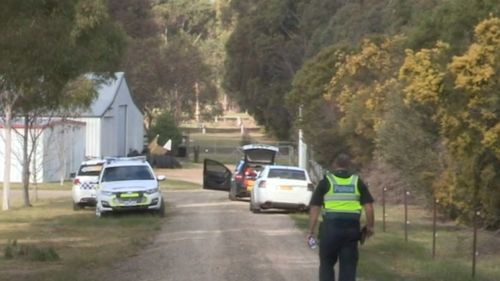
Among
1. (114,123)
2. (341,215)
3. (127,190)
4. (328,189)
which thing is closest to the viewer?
(341,215)

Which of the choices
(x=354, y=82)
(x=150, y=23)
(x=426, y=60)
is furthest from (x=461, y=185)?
(x=150, y=23)

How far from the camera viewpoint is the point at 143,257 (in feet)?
67.4

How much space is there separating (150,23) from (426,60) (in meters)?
55.3

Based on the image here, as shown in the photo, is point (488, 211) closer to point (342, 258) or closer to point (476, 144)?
point (476, 144)

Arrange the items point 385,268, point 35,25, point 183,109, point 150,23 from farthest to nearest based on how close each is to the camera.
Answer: point 183,109
point 150,23
point 385,268
point 35,25

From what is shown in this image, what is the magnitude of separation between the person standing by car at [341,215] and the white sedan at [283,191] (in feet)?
66.2

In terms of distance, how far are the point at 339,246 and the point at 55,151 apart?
4208cm

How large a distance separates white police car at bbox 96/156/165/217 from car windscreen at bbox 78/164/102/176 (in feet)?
12.8

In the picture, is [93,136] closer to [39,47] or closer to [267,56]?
[267,56]

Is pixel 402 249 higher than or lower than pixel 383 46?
lower

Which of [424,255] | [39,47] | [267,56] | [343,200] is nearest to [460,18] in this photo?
[424,255]

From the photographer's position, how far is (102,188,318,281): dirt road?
17.5 metres

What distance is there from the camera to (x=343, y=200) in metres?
12.9

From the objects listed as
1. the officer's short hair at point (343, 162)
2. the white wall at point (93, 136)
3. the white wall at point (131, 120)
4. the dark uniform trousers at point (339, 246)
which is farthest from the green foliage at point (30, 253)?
the white wall at point (131, 120)
